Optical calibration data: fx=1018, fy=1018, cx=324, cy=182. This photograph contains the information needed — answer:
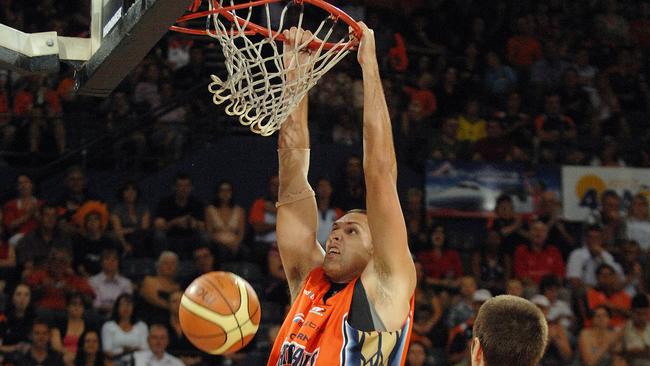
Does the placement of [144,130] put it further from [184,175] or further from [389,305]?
[389,305]

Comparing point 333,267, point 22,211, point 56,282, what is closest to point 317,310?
point 333,267

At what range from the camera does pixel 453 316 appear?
28.5 ft

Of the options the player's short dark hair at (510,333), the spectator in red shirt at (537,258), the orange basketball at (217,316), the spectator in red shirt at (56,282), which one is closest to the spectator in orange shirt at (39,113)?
the spectator in red shirt at (56,282)

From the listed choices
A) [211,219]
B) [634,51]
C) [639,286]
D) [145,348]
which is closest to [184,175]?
[211,219]

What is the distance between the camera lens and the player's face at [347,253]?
13.6ft

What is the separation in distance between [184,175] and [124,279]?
1221 millimetres

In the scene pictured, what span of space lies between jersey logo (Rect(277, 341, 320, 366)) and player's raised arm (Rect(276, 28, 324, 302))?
39cm

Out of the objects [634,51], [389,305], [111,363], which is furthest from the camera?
[634,51]

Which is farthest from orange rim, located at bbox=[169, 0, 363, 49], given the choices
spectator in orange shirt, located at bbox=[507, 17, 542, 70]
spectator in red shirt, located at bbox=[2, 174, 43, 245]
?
spectator in orange shirt, located at bbox=[507, 17, 542, 70]

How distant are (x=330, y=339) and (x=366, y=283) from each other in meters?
0.26

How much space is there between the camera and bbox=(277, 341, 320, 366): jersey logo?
3939 millimetres

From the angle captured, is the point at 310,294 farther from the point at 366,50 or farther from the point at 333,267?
the point at 366,50

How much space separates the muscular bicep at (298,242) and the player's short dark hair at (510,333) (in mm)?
1475

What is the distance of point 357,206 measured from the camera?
937cm
